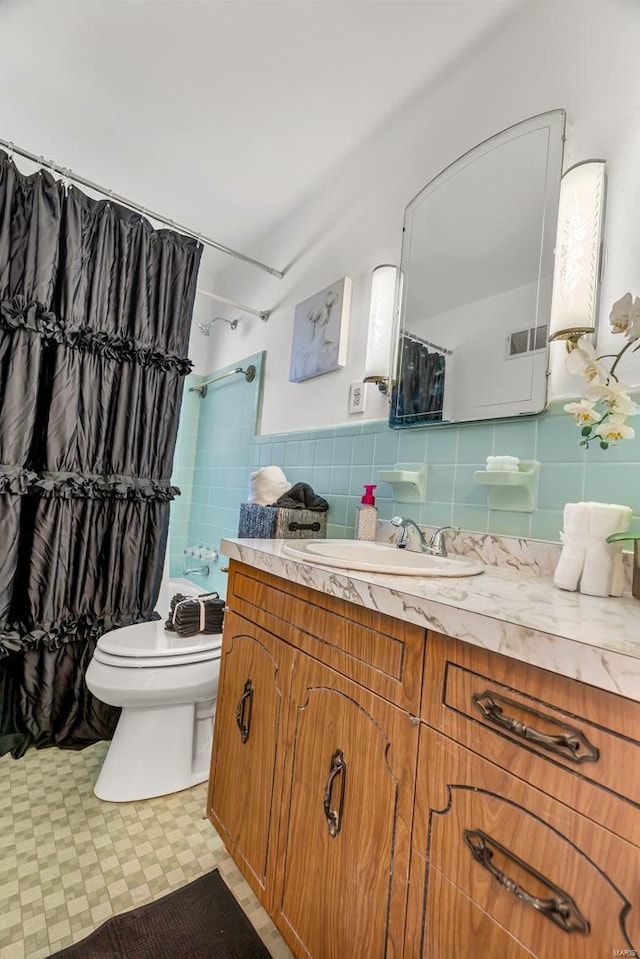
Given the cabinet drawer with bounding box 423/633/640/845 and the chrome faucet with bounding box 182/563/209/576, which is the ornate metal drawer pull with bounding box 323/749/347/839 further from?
the chrome faucet with bounding box 182/563/209/576

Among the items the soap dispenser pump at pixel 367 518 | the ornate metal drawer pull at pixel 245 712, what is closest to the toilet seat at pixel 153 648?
the ornate metal drawer pull at pixel 245 712

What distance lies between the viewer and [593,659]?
449 mm

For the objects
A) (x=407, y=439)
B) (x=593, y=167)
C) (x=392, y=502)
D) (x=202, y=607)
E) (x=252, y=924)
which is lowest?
(x=252, y=924)

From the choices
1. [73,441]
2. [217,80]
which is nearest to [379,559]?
[73,441]

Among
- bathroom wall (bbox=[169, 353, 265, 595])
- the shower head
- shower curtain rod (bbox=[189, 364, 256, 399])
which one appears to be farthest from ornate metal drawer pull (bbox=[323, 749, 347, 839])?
the shower head

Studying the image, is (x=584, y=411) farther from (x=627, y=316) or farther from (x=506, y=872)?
(x=506, y=872)

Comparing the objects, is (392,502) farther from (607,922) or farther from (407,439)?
(607,922)

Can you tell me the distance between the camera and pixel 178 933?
0.95 meters

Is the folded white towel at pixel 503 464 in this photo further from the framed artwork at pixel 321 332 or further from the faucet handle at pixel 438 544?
the framed artwork at pixel 321 332

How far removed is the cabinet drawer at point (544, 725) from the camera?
17.2 inches

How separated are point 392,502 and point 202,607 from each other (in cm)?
77

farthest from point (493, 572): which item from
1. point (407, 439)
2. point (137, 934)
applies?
point (137, 934)

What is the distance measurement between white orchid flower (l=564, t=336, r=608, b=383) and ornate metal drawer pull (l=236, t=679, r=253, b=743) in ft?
3.25

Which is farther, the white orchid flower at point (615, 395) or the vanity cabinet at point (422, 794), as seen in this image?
the white orchid flower at point (615, 395)
